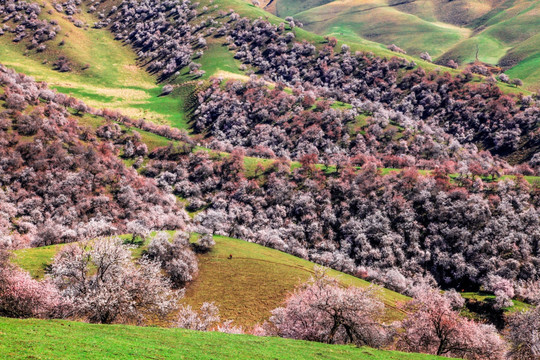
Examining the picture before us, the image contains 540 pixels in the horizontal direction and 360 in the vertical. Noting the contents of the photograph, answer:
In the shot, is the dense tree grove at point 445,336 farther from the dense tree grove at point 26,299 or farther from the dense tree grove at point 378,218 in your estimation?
the dense tree grove at point 378,218

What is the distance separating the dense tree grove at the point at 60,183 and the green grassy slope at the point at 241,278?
76.7ft

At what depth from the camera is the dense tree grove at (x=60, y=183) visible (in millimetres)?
86188

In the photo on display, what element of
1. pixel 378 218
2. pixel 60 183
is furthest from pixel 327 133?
pixel 60 183

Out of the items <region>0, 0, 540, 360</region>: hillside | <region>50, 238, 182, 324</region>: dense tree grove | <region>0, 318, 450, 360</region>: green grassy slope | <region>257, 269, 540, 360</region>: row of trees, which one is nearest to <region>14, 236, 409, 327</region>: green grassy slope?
<region>0, 0, 540, 360</region>: hillside

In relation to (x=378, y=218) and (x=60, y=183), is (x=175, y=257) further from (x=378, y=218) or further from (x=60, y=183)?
(x=378, y=218)

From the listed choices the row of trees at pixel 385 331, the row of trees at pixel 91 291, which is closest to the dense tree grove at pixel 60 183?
the row of trees at pixel 91 291

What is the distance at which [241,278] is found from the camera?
6656 cm

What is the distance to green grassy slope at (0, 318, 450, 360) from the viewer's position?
849 inches

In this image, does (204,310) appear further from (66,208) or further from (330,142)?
(330,142)

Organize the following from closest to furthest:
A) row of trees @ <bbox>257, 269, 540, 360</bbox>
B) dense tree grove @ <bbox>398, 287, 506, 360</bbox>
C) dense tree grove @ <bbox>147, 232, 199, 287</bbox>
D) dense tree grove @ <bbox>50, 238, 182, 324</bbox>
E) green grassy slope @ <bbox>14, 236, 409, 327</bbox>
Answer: dense tree grove @ <bbox>50, 238, 182, 324</bbox> < row of trees @ <bbox>257, 269, 540, 360</bbox> < dense tree grove @ <bbox>398, 287, 506, 360</bbox> < green grassy slope @ <bbox>14, 236, 409, 327</bbox> < dense tree grove @ <bbox>147, 232, 199, 287</bbox>

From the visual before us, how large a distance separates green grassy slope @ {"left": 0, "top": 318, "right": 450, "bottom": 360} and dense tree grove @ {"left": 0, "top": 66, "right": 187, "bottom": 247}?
58.1m

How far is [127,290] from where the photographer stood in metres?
36.0

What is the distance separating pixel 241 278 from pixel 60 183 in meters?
73.8

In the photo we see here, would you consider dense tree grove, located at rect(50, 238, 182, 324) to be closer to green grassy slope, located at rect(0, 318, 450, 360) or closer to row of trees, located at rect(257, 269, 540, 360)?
green grassy slope, located at rect(0, 318, 450, 360)
